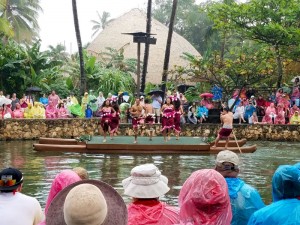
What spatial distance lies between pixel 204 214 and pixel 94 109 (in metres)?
21.1

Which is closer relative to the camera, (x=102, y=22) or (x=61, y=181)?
(x=61, y=181)

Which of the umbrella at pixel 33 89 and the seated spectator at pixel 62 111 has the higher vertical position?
the umbrella at pixel 33 89

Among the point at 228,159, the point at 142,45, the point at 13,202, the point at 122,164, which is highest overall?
the point at 142,45

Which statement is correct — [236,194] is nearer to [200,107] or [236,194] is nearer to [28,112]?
Answer: [200,107]

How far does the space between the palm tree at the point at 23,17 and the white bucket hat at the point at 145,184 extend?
36630 millimetres

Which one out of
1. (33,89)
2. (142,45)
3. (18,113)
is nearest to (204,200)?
(18,113)

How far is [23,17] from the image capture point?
1715 inches

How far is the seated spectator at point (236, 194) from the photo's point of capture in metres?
4.46

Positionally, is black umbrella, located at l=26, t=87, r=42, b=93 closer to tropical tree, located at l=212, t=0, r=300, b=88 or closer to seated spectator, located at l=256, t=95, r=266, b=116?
tropical tree, located at l=212, t=0, r=300, b=88

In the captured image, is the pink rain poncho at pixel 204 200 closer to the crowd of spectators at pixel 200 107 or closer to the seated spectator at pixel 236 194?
the seated spectator at pixel 236 194

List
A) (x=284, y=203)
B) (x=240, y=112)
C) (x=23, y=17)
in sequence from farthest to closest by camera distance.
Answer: (x=23, y=17)
(x=240, y=112)
(x=284, y=203)

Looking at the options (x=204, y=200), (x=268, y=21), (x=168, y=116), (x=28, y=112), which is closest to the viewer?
(x=204, y=200)

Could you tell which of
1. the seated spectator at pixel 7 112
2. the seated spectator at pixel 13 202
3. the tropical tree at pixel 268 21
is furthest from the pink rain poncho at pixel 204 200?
the tropical tree at pixel 268 21

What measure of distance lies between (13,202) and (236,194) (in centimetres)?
155
